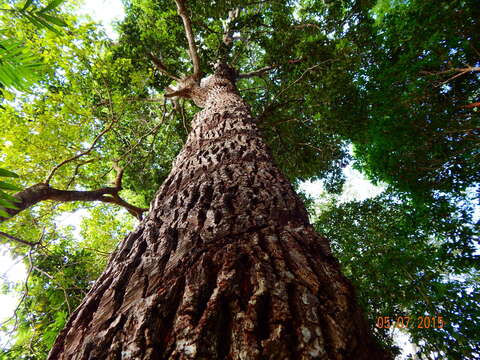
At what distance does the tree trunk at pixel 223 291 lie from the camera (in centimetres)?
67

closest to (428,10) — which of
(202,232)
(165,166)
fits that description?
(202,232)

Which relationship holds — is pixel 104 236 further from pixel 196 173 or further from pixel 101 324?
pixel 101 324

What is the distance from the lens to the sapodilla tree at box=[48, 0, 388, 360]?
26.6 inches

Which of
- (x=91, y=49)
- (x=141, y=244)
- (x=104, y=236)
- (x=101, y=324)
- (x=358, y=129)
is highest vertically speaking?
(x=358, y=129)

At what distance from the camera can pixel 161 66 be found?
6.34m

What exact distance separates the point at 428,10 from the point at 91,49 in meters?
5.98

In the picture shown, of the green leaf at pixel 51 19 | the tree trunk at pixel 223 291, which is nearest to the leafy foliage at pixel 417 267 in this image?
the tree trunk at pixel 223 291

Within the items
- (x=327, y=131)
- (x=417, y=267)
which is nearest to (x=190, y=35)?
(x=327, y=131)
